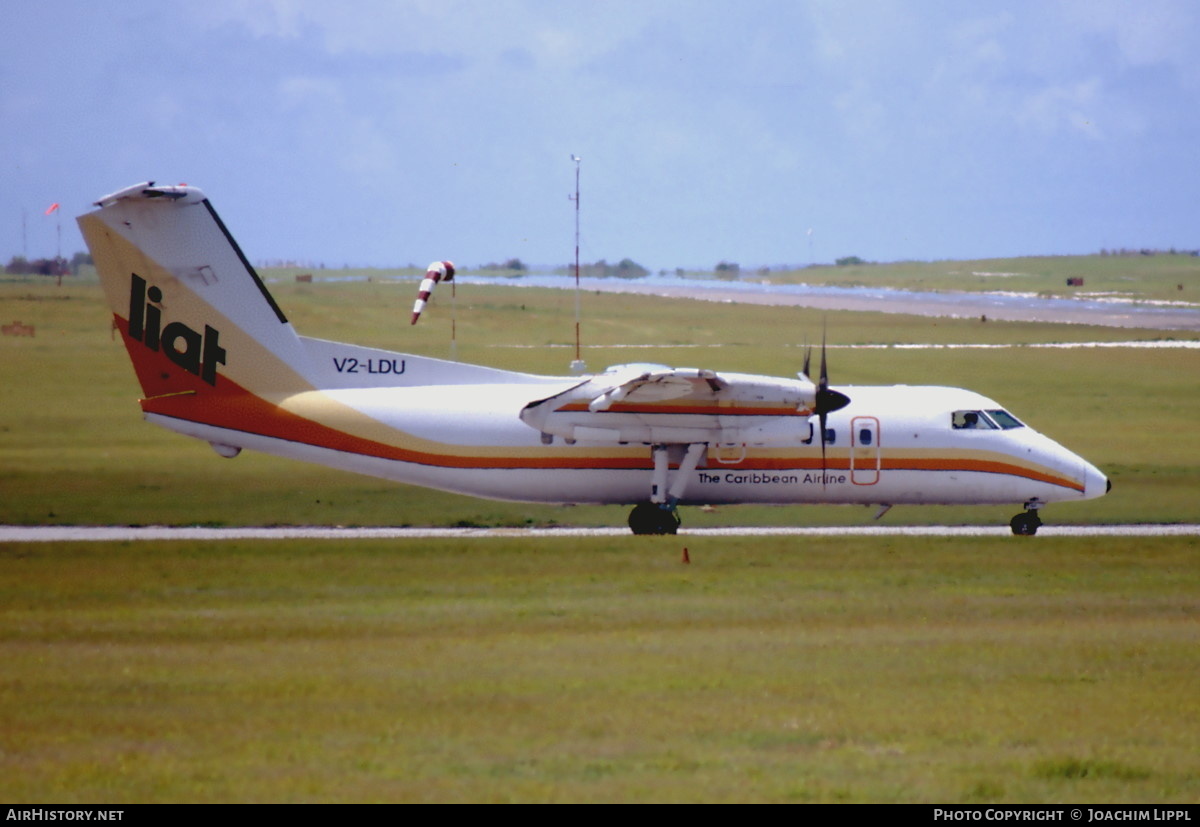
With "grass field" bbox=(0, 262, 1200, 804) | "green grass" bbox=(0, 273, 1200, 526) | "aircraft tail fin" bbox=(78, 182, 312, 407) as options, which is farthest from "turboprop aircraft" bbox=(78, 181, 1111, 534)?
"green grass" bbox=(0, 273, 1200, 526)

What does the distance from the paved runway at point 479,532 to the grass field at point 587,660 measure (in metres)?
1.27

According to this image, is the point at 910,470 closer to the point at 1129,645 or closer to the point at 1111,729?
the point at 1129,645

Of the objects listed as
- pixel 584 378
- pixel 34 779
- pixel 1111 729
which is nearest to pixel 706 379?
pixel 584 378

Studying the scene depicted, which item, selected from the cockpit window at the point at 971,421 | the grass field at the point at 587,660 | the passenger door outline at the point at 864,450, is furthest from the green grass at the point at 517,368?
the cockpit window at the point at 971,421

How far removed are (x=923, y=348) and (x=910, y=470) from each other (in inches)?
1724

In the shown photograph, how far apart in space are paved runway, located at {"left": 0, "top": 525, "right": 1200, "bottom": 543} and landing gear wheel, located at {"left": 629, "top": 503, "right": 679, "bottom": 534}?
1.31ft

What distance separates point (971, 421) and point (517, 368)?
1234 inches

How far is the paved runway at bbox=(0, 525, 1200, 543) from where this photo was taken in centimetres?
2769

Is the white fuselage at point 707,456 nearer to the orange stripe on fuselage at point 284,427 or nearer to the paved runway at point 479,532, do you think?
the orange stripe on fuselage at point 284,427

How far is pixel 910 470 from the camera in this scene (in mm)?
27922

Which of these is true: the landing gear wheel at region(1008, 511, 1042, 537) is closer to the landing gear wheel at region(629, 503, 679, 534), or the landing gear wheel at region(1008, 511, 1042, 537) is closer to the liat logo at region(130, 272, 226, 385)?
the landing gear wheel at region(629, 503, 679, 534)

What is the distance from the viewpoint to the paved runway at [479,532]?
27.7 metres

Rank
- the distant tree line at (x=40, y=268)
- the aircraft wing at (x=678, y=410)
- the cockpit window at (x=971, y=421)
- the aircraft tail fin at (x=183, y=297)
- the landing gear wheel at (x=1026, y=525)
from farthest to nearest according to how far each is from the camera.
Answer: the distant tree line at (x=40, y=268) → the landing gear wheel at (x=1026, y=525) → the cockpit window at (x=971, y=421) → the aircraft tail fin at (x=183, y=297) → the aircraft wing at (x=678, y=410)

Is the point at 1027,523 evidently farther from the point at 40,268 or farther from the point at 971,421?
the point at 40,268
